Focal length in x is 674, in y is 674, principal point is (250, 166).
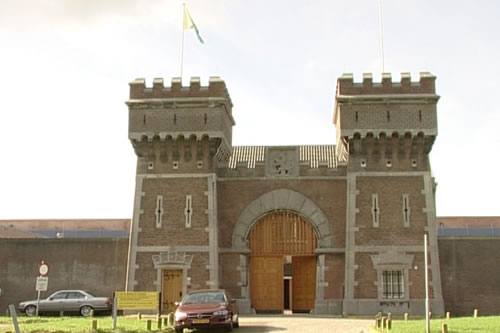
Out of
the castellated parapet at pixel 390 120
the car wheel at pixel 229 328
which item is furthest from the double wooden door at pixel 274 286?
the car wheel at pixel 229 328

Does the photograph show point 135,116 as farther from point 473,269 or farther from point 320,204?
point 473,269

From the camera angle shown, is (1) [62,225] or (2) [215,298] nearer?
(2) [215,298]

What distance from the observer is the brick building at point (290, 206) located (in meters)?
33.0

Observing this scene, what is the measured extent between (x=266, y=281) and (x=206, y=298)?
11.9 metres

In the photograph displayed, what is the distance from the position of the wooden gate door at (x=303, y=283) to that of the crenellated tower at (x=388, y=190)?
269cm

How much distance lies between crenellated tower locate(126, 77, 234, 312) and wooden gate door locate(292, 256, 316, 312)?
14.7ft

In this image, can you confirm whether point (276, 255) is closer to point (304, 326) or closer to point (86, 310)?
point (304, 326)

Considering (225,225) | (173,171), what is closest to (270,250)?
(225,225)

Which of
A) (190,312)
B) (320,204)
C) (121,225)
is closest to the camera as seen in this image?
(190,312)

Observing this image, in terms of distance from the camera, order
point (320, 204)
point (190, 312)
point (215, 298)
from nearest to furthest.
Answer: point (190, 312) → point (215, 298) → point (320, 204)

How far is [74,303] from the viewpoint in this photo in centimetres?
3284

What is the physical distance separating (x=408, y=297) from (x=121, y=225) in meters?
48.1

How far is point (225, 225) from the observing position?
3500 cm

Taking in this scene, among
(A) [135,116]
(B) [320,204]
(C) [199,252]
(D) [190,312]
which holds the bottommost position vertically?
(D) [190,312]
